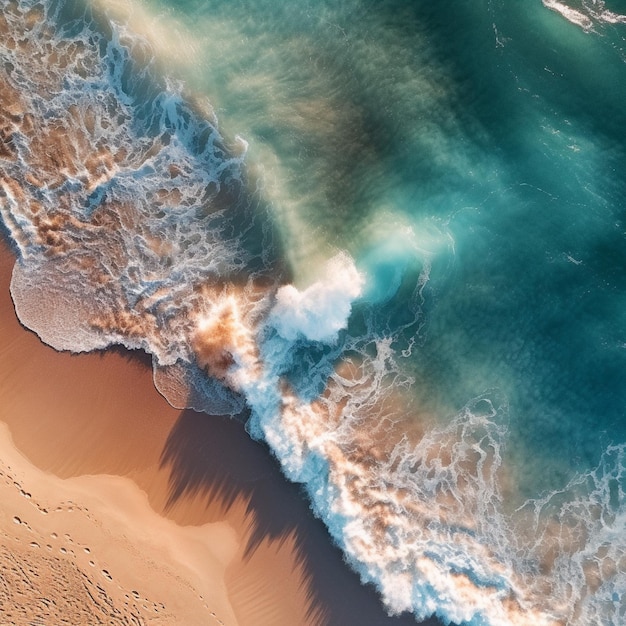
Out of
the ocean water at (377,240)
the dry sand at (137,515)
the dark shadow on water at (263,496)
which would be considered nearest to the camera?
the dry sand at (137,515)

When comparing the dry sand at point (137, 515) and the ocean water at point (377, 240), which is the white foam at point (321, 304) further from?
the dry sand at point (137, 515)

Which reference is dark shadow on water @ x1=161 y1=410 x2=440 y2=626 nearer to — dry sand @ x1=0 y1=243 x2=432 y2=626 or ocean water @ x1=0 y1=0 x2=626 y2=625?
dry sand @ x1=0 y1=243 x2=432 y2=626

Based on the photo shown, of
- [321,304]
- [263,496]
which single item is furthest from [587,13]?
[263,496]

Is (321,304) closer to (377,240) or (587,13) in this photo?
(377,240)

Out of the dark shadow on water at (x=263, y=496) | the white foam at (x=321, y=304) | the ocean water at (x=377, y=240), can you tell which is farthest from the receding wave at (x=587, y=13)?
the dark shadow on water at (x=263, y=496)

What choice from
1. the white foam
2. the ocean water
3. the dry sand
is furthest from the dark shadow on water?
the white foam

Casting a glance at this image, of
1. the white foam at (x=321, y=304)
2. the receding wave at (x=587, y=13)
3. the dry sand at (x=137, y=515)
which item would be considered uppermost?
the receding wave at (x=587, y=13)
